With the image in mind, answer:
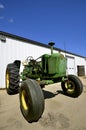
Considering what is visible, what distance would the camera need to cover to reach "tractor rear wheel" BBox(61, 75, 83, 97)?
5759 mm

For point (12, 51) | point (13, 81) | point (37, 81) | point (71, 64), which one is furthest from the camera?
point (71, 64)

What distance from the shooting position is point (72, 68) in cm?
1909

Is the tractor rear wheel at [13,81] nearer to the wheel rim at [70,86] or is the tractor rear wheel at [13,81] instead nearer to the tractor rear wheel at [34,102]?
the tractor rear wheel at [34,102]

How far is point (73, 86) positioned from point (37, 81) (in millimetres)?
1768

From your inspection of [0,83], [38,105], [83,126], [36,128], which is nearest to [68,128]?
[83,126]

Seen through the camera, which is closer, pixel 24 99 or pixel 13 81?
pixel 24 99

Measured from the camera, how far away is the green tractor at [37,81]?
3312 mm

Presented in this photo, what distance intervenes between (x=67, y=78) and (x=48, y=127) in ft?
8.77

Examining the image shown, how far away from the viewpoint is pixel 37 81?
204 inches

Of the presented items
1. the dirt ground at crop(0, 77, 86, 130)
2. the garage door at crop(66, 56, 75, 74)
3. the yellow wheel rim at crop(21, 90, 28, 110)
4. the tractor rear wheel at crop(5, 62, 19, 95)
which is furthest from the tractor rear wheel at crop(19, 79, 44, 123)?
the garage door at crop(66, 56, 75, 74)

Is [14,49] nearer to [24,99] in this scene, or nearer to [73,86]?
[73,86]

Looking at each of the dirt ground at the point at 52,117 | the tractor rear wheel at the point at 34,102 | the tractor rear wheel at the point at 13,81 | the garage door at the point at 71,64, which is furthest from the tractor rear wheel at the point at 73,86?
the garage door at the point at 71,64

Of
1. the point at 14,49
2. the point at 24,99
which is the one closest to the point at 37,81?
the point at 24,99

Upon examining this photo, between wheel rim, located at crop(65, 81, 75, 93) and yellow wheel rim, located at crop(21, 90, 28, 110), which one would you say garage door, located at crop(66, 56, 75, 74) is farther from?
yellow wheel rim, located at crop(21, 90, 28, 110)
